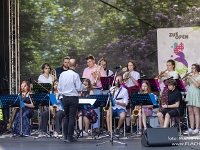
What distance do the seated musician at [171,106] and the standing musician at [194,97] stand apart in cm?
53

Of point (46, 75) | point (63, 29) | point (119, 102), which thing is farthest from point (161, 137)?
point (63, 29)

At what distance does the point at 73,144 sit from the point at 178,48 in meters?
4.69

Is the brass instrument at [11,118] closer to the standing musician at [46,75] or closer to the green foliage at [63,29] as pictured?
the standing musician at [46,75]

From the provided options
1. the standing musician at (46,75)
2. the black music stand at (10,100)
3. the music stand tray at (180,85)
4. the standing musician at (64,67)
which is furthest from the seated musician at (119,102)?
the black music stand at (10,100)

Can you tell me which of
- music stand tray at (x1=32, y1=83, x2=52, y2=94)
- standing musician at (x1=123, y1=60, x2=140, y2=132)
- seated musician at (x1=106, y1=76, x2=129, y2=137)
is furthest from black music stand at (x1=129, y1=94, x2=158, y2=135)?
music stand tray at (x1=32, y1=83, x2=52, y2=94)

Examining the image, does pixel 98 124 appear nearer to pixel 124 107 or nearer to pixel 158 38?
pixel 124 107

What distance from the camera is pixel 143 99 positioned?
11.5 metres

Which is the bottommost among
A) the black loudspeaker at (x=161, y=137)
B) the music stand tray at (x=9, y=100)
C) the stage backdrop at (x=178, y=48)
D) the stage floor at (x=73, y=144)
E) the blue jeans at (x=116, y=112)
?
the stage floor at (x=73, y=144)

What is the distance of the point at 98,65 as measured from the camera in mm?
13180

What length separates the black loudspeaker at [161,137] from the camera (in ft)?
30.7

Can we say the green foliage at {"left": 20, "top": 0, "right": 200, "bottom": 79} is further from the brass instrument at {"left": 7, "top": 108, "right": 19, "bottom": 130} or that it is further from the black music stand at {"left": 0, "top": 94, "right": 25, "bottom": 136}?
the black music stand at {"left": 0, "top": 94, "right": 25, "bottom": 136}

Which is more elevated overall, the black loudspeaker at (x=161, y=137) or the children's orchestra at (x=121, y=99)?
the children's orchestra at (x=121, y=99)

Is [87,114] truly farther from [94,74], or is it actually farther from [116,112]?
[94,74]

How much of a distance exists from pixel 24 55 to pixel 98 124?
291 centimetres
